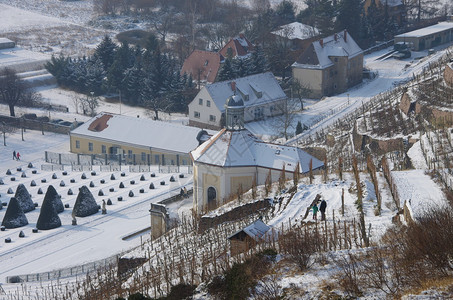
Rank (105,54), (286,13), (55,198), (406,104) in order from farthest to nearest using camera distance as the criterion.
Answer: (286,13) → (105,54) → (406,104) → (55,198)

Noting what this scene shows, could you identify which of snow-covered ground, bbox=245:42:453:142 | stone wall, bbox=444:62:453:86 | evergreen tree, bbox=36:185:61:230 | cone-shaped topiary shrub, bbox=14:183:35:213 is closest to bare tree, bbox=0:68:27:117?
snow-covered ground, bbox=245:42:453:142

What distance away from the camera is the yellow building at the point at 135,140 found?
71000 millimetres

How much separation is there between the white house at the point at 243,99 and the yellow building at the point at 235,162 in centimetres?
2855

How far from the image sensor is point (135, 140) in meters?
73.2

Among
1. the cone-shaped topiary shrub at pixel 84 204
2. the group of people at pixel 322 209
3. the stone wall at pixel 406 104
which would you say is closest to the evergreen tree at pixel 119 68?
the cone-shaped topiary shrub at pixel 84 204

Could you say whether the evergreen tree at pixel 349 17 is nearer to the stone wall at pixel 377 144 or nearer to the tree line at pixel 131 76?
the tree line at pixel 131 76

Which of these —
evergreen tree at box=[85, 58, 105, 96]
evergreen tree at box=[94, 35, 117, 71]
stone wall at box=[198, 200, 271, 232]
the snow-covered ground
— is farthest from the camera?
evergreen tree at box=[94, 35, 117, 71]

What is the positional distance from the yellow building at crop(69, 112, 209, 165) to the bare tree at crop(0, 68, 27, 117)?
1305cm

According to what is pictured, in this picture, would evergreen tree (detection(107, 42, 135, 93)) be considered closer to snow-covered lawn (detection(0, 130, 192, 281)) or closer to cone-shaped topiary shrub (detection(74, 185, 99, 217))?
snow-covered lawn (detection(0, 130, 192, 281))

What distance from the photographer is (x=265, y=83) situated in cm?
8394

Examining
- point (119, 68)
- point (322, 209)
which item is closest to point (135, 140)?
point (119, 68)

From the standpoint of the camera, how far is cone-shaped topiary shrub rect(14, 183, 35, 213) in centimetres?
5562

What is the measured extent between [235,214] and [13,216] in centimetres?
1688

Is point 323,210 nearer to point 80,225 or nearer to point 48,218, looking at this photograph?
point 80,225
